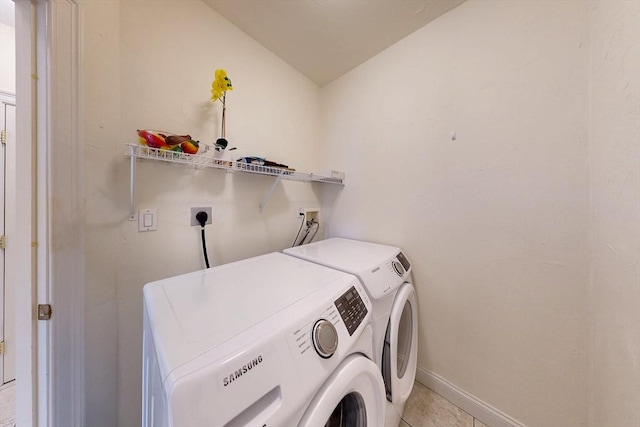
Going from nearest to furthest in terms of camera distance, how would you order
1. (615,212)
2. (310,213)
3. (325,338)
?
(325,338) → (615,212) → (310,213)

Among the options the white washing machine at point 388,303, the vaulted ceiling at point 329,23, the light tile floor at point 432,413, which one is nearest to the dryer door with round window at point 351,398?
the white washing machine at point 388,303

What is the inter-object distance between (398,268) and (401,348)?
56 cm

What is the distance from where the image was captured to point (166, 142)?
0.91 meters

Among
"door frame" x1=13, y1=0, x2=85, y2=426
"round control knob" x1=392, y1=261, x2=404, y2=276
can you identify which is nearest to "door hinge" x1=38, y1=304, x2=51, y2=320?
"door frame" x1=13, y1=0, x2=85, y2=426

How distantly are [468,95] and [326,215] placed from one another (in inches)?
51.3

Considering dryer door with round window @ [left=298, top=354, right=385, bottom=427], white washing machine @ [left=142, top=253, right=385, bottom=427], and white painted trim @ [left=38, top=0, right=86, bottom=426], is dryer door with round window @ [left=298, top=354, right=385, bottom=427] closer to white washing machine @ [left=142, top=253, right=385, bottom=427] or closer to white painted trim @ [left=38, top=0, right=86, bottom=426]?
white washing machine @ [left=142, top=253, right=385, bottom=427]

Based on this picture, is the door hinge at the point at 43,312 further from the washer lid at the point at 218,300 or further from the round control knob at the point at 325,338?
the round control knob at the point at 325,338

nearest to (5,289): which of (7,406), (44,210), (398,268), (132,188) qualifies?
(7,406)

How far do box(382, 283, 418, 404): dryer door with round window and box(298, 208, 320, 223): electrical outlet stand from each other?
0.96 m

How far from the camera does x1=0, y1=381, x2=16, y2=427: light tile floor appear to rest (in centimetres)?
117

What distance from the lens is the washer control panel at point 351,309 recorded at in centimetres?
66

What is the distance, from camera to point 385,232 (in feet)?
4.95

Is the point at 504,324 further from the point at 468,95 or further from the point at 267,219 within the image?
the point at 267,219

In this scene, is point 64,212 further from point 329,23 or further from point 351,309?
point 329,23
